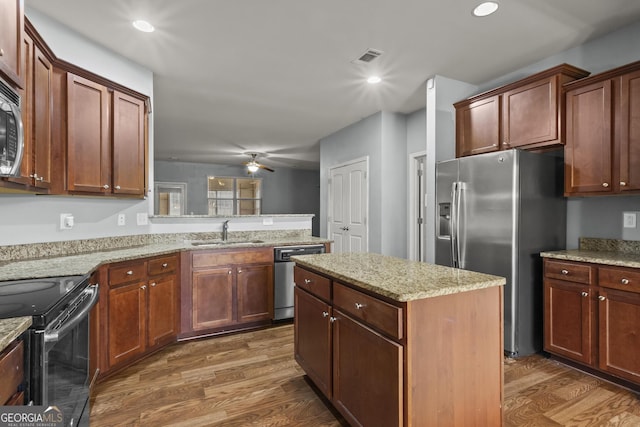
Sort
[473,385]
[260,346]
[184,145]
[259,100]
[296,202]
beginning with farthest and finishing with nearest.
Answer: [296,202] → [184,145] → [259,100] → [260,346] → [473,385]

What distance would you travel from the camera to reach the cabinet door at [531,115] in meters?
2.71

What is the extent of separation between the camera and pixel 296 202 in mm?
10359

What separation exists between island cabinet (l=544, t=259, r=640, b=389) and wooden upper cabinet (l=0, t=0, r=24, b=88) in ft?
11.7

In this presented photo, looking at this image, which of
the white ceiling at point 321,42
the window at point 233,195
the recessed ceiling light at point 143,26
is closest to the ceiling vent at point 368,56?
the white ceiling at point 321,42

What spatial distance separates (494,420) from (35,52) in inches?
130

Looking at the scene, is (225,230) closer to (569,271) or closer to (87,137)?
(87,137)

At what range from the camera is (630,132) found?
2.35 meters

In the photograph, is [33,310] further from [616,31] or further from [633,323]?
[616,31]

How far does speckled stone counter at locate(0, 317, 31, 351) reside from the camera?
983mm

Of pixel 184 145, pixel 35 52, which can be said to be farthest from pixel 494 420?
pixel 184 145

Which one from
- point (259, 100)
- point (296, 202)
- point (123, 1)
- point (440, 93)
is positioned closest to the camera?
point (123, 1)

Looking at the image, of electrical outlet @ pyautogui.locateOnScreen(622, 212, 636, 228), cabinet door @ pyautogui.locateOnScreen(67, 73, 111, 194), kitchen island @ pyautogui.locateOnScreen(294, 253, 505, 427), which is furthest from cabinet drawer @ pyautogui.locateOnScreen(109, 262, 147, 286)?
electrical outlet @ pyautogui.locateOnScreen(622, 212, 636, 228)

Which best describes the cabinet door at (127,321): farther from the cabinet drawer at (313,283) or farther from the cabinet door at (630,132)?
the cabinet door at (630,132)

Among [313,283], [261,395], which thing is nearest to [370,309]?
[313,283]
